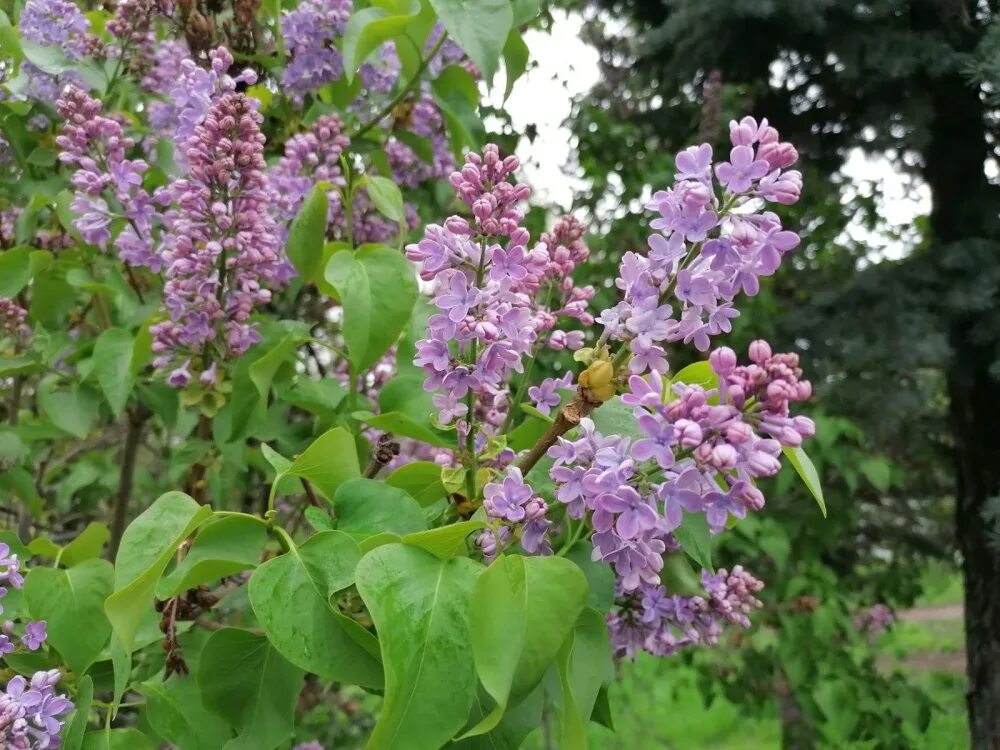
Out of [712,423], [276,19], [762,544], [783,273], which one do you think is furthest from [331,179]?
[783,273]

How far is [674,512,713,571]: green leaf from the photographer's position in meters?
0.70

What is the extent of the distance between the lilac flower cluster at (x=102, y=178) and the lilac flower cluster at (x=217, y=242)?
56mm

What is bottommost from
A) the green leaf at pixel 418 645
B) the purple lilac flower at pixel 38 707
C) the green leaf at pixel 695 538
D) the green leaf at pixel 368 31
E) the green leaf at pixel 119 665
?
the purple lilac flower at pixel 38 707

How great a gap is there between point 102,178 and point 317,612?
0.76 m

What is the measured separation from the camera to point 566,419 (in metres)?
0.68

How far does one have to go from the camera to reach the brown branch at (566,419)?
0.67 m

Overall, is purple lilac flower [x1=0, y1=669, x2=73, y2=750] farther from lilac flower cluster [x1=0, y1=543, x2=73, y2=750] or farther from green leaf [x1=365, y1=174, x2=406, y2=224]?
green leaf [x1=365, y1=174, x2=406, y2=224]

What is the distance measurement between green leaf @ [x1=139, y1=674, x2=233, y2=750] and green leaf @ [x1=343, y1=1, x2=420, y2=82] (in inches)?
28.5

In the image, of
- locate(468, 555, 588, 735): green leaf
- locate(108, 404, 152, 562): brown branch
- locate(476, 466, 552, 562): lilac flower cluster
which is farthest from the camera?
locate(108, 404, 152, 562): brown branch

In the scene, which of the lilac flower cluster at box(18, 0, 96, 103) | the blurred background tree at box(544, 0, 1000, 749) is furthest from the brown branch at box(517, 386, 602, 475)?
the blurred background tree at box(544, 0, 1000, 749)

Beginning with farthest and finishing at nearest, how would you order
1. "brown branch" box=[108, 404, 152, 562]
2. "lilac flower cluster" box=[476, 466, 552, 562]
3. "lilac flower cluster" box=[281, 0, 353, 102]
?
"brown branch" box=[108, 404, 152, 562] → "lilac flower cluster" box=[281, 0, 353, 102] → "lilac flower cluster" box=[476, 466, 552, 562]

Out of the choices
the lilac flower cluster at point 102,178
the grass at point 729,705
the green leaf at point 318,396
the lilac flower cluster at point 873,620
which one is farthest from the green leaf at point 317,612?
the lilac flower cluster at point 873,620

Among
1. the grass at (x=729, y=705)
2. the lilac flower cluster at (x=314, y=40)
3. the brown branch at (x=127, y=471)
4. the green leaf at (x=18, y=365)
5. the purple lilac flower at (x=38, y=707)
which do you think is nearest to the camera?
the purple lilac flower at (x=38, y=707)

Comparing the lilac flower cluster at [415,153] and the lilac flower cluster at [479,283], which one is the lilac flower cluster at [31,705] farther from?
the lilac flower cluster at [415,153]
